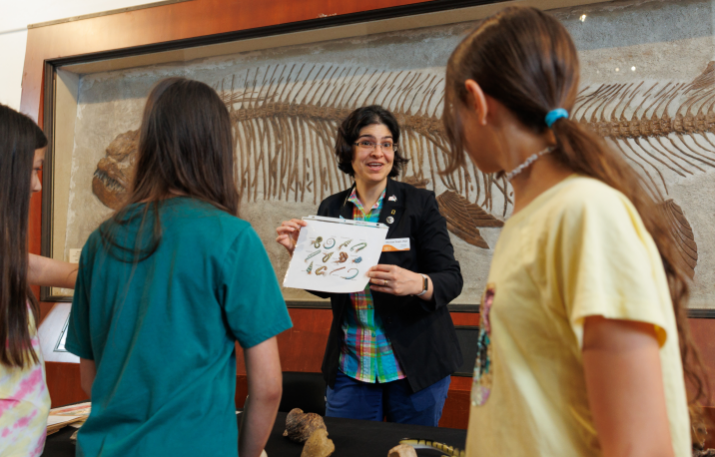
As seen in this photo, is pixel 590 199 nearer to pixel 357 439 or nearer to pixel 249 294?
pixel 249 294

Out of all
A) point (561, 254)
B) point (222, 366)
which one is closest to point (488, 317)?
point (561, 254)

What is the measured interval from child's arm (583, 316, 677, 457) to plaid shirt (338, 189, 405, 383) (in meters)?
1.38

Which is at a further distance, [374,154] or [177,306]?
[374,154]

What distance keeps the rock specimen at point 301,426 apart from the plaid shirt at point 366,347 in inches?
15.8

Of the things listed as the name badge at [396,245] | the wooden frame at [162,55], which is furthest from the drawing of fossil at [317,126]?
the name badge at [396,245]

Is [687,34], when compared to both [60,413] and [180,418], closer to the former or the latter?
[180,418]

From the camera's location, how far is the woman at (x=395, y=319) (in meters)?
1.91

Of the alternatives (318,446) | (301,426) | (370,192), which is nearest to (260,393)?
(318,446)

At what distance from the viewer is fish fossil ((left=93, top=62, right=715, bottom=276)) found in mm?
2822

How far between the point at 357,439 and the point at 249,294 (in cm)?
73

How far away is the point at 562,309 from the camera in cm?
62

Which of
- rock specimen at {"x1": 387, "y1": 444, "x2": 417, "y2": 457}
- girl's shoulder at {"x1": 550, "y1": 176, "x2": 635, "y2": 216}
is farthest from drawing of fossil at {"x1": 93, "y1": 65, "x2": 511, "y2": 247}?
girl's shoulder at {"x1": 550, "y1": 176, "x2": 635, "y2": 216}

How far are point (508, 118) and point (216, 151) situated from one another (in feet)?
2.15

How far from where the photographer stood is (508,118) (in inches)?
29.3
